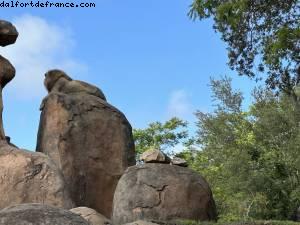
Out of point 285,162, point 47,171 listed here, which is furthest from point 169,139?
point 47,171

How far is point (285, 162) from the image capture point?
31062 millimetres

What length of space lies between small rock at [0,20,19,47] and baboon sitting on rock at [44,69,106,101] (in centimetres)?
330

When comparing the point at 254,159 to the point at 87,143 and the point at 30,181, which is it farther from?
the point at 30,181

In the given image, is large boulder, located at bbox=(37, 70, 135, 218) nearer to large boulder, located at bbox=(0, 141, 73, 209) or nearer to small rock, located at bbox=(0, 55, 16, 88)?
small rock, located at bbox=(0, 55, 16, 88)

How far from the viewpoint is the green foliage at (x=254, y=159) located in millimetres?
30188

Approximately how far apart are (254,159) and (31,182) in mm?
23270

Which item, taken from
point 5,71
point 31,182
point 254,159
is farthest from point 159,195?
point 254,159

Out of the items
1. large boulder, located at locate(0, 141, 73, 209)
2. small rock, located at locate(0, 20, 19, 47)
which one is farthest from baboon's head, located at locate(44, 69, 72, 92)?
large boulder, located at locate(0, 141, 73, 209)

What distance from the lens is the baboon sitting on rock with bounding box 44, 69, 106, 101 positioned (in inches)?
728

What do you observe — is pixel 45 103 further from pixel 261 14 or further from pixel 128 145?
pixel 261 14

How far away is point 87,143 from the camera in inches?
675

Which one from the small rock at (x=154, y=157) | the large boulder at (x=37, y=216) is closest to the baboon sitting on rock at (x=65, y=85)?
the small rock at (x=154, y=157)

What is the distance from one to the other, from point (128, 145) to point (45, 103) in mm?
2934

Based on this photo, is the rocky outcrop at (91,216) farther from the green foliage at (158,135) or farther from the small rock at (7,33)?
the green foliage at (158,135)
